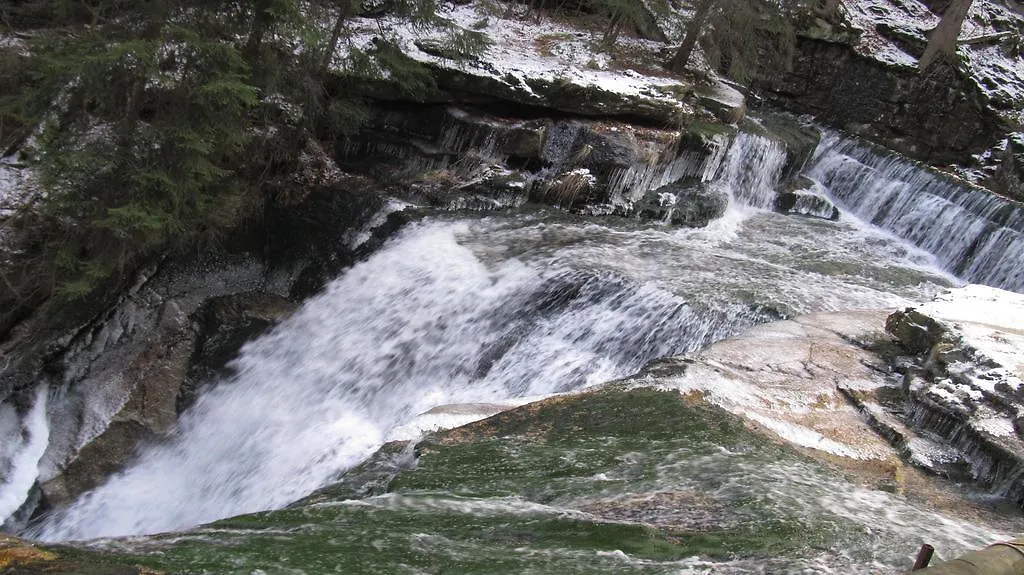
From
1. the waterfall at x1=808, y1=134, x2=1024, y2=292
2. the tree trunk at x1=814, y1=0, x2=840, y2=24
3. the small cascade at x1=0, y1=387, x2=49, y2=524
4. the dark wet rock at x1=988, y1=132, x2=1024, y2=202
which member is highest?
the tree trunk at x1=814, y1=0, x2=840, y2=24

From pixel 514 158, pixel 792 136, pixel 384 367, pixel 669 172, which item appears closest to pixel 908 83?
pixel 792 136

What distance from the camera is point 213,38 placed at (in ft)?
32.2

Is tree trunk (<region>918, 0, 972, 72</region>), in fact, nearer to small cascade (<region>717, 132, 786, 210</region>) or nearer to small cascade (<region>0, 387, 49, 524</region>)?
small cascade (<region>717, 132, 786, 210</region>)

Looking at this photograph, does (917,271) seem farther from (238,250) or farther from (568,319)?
(238,250)

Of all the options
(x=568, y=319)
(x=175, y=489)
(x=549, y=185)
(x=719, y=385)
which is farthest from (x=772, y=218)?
(x=175, y=489)

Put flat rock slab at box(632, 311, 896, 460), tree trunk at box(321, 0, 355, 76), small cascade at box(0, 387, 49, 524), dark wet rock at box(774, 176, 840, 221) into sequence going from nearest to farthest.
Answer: flat rock slab at box(632, 311, 896, 460)
small cascade at box(0, 387, 49, 524)
tree trunk at box(321, 0, 355, 76)
dark wet rock at box(774, 176, 840, 221)

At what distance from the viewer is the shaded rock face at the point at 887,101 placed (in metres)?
18.1

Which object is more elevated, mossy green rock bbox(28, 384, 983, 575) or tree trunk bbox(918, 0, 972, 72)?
tree trunk bbox(918, 0, 972, 72)

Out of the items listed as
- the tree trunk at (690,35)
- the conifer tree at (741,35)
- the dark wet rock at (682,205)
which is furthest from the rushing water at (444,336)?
the conifer tree at (741,35)

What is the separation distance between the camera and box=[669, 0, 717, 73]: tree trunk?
15844 mm

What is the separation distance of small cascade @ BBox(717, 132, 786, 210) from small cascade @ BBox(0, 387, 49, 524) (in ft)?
40.6

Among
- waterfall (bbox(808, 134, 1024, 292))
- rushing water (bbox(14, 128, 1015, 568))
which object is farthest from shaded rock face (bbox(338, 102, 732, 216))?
waterfall (bbox(808, 134, 1024, 292))

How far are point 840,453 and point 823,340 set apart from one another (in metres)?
2.23

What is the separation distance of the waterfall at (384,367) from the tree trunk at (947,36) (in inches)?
582
